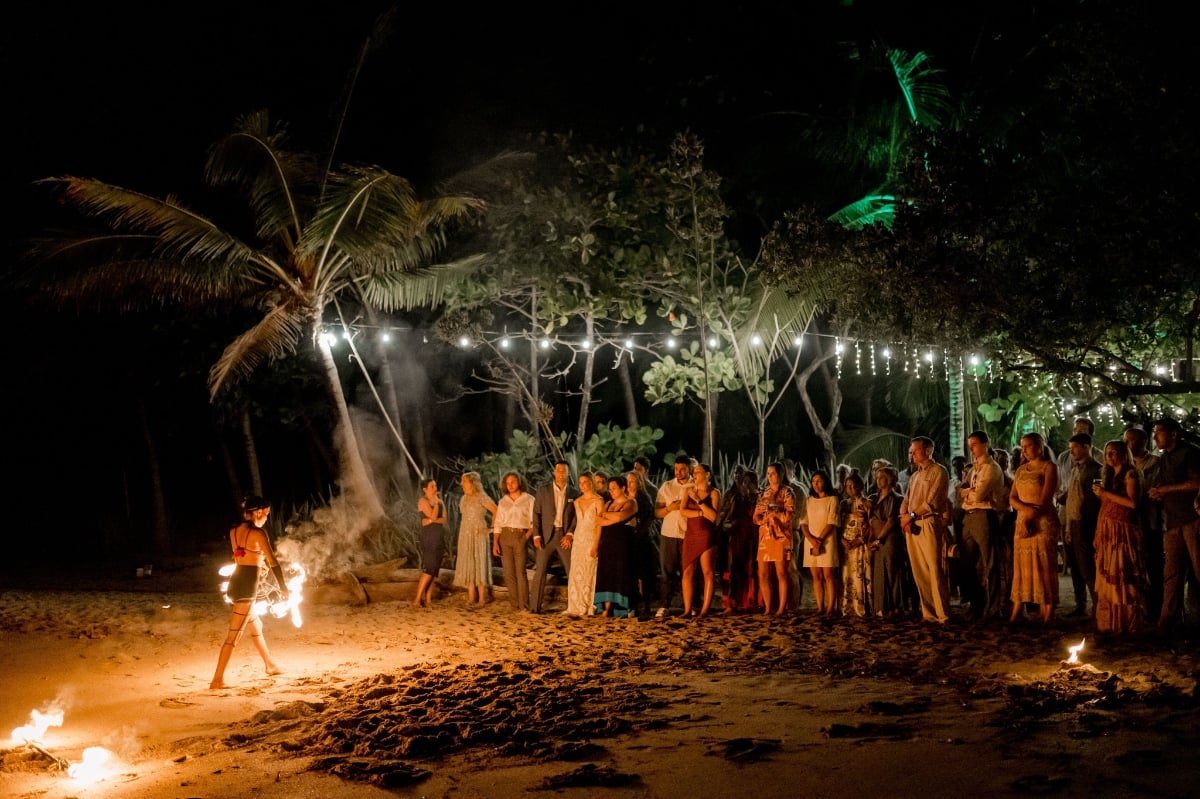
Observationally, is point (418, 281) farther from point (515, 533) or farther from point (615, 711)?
point (615, 711)

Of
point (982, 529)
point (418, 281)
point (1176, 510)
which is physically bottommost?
point (982, 529)

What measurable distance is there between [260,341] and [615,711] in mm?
10119

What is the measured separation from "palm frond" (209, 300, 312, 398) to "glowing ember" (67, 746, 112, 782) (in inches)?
348

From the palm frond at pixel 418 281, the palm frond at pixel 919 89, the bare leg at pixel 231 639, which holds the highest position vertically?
the palm frond at pixel 919 89

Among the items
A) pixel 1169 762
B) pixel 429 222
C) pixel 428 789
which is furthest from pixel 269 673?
pixel 429 222

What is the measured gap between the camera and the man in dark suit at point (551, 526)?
11914 mm

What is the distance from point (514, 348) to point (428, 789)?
16.1m

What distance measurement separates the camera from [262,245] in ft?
53.2

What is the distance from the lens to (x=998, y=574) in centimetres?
995

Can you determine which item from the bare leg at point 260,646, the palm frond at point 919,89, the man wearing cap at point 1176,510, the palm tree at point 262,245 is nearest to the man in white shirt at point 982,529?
the man wearing cap at point 1176,510

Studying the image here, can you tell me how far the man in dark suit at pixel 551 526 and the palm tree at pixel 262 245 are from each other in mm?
4141

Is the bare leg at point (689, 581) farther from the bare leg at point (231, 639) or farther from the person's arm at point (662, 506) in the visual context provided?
the bare leg at point (231, 639)

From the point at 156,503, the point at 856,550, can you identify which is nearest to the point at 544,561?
the point at 856,550

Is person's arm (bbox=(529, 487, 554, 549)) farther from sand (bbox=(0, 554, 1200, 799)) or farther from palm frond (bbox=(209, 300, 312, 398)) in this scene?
palm frond (bbox=(209, 300, 312, 398))
